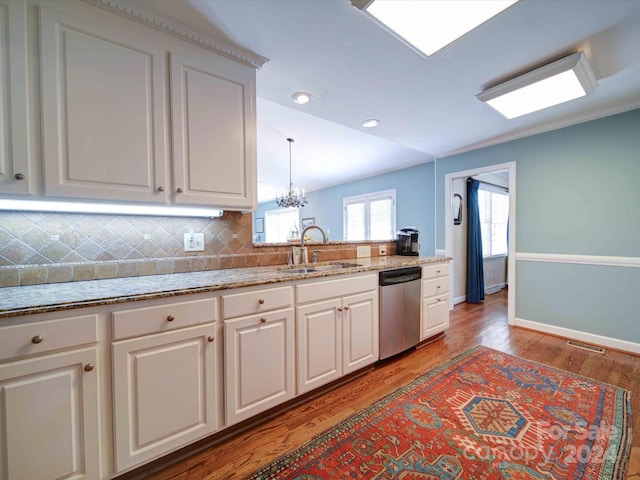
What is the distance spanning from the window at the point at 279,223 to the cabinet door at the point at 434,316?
19.5 feet

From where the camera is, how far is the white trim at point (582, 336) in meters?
2.52

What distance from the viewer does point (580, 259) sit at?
2789 millimetres

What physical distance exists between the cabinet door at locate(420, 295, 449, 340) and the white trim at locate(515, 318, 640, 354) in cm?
119

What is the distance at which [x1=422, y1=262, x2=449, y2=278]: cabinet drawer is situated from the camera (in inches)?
102

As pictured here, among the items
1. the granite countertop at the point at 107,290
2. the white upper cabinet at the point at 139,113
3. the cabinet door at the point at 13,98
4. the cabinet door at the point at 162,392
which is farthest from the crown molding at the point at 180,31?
the cabinet door at the point at 162,392

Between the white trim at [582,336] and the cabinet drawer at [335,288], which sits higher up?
the cabinet drawer at [335,288]

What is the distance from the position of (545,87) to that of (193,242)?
9.75ft

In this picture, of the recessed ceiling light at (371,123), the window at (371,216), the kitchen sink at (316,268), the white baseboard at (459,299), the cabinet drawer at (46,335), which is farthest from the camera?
the window at (371,216)

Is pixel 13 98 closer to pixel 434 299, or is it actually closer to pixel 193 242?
pixel 193 242

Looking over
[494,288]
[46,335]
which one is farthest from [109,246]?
[494,288]

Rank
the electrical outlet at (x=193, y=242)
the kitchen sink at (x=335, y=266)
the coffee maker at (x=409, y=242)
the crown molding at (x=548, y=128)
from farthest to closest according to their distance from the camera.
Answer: the coffee maker at (x=409, y=242) < the crown molding at (x=548, y=128) < the kitchen sink at (x=335, y=266) < the electrical outlet at (x=193, y=242)

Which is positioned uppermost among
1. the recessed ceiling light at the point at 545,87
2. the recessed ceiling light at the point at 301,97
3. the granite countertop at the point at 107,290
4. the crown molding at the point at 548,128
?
the recessed ceiling light at the point at 301,97

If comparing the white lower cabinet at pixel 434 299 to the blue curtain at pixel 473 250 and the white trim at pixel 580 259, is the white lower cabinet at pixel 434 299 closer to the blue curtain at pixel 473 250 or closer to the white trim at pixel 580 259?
the white trim at pixel 580 259

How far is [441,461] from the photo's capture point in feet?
4.33
